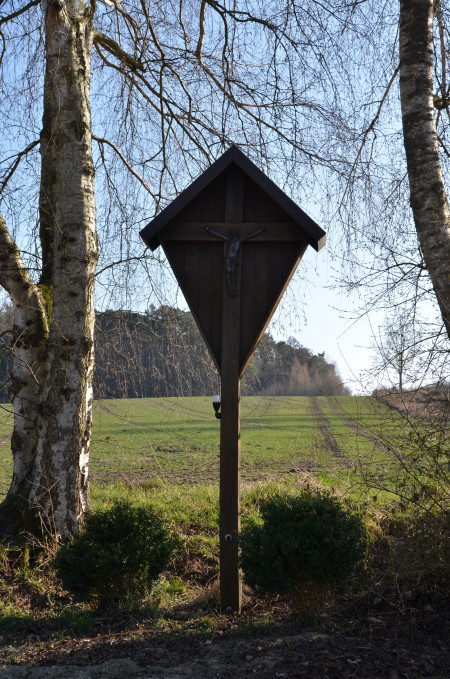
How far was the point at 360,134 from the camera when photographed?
7.04 metres

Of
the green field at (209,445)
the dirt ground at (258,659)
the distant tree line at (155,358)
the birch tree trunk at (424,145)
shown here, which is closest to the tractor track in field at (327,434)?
the green field at (209,445)

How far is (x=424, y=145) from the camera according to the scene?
18.4ft

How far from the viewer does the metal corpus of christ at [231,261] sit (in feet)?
16.2

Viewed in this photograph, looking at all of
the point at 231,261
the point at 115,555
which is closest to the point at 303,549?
the point at 115,555

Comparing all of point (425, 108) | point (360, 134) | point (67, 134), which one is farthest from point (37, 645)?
point (360, 134)

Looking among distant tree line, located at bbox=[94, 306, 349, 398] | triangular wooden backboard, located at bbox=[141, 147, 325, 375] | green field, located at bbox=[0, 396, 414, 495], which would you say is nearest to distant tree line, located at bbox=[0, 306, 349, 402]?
distant tree line, located at bbox=[94, 306, 349, 398]

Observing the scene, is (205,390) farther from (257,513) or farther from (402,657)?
(402,657)

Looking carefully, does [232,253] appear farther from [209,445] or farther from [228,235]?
[209,445]

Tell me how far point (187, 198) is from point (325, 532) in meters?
2.90

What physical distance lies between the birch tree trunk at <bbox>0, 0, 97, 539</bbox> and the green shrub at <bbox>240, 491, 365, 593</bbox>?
7.79ft

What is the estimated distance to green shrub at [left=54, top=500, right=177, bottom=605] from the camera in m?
4.73

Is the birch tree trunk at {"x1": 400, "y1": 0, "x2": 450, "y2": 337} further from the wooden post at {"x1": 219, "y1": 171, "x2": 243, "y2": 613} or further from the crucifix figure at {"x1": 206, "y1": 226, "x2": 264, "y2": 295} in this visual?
the wooden post at {"x1": 219, "y1": 171, "x2": 243, "y2": 613}

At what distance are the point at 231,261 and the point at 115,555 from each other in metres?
2.58

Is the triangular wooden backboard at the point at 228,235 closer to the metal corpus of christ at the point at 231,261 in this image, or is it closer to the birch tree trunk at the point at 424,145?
the metal corpus of christ at the point at 231,261
